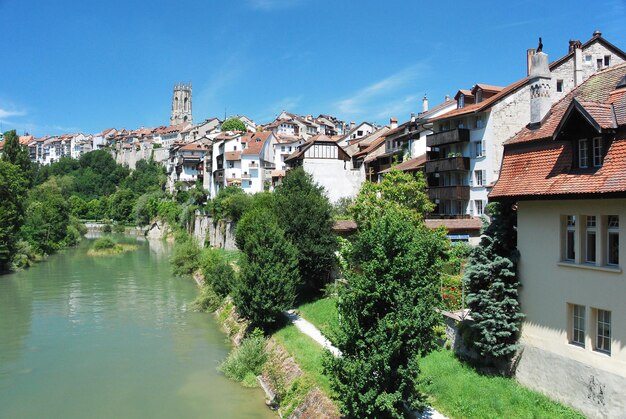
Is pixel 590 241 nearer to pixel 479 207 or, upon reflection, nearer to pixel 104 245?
pixel 479 207

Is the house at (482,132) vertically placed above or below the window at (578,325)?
above

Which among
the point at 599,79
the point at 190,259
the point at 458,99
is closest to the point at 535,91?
the point at 599,79

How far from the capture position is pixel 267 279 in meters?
26.6

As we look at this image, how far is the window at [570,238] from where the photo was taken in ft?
46.2

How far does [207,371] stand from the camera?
78.8 feet

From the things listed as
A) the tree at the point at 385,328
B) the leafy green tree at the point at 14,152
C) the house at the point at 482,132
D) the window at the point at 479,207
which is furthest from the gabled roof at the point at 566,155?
the leafy green tree at the point at 14,152

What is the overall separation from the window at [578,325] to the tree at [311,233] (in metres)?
18.2

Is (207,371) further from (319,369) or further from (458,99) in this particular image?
(458,99)

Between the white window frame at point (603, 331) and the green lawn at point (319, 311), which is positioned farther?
the green lawn at point (319, 311)

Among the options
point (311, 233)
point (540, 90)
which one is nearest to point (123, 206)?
point (311, 233)

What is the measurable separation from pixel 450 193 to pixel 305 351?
779 inches

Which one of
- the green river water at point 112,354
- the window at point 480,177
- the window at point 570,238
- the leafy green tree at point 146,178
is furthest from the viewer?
the leafy green tree at point 146,178

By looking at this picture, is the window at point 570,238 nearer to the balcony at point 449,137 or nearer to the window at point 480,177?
the window at point 480,177

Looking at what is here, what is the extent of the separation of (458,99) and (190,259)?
2907 cm
